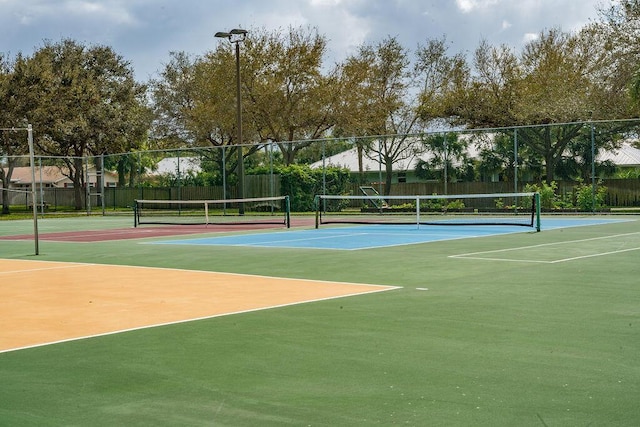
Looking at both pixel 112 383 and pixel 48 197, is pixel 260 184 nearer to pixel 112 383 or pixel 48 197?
→ pixel 48 197

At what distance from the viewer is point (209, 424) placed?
172 inches

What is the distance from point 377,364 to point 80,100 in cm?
4968

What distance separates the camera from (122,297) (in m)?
9.59

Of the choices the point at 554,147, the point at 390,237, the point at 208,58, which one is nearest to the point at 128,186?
the point at 208,58

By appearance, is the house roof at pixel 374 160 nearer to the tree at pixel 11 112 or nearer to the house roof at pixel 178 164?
the house roof at pixel 178 164

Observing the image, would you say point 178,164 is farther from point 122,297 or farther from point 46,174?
point 122,297

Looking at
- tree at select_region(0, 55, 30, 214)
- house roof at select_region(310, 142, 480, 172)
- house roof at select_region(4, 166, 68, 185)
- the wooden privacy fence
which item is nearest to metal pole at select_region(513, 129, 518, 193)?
the wooden privacy fence

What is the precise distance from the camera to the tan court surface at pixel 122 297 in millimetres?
7605

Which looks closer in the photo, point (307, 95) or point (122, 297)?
point (122, 297)

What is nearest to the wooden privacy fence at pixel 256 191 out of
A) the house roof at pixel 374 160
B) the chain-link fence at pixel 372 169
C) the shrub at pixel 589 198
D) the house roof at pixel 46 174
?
the chain-link fence at pixel 372 169

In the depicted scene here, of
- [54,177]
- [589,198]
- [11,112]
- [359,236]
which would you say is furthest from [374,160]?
[11,112]

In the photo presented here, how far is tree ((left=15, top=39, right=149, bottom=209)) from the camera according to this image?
162 feet

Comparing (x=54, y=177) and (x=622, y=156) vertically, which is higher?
(x=622, y=156)

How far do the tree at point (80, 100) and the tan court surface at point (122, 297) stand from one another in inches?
1306
